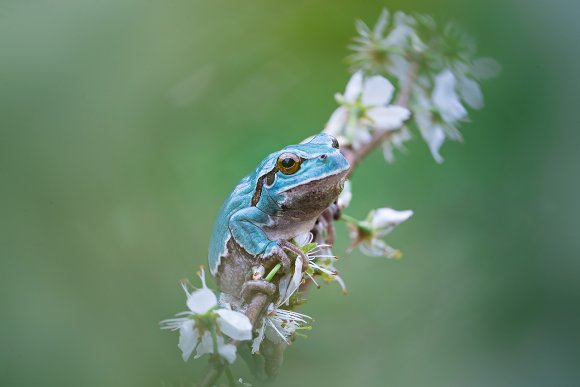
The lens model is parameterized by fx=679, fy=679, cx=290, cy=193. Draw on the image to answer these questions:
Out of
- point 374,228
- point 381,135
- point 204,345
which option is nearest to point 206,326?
point 204,345

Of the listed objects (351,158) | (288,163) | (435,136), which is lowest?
(435,136)

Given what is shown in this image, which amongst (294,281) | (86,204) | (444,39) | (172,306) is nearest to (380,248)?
(294,281)

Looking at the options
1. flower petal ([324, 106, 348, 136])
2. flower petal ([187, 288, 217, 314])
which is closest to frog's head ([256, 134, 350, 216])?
flower petal ([187, 288, 217, 314])

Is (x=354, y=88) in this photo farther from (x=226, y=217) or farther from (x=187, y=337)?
(x=187, y=337)

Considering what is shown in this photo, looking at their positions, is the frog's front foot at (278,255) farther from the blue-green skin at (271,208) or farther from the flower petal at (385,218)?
the flower petal at (385,218)

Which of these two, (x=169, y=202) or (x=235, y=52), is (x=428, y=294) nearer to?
(x=169, y=202)

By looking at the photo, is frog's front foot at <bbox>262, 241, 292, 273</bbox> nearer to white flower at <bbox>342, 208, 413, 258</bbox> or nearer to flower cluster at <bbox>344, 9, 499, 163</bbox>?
white flower at <bbox>342, 208, 413, 258</bbox>
